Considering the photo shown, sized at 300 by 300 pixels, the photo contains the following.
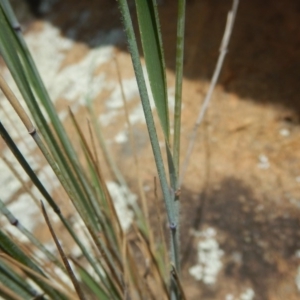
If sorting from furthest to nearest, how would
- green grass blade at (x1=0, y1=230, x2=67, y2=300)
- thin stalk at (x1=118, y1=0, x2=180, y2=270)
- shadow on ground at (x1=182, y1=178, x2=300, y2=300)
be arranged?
shadow on ground at (x1=182, y1=178, x2=300, y2=300) → green grass blade at (x1=0, y1=230, x2=67, y2=300) → thin stalk at (x1=118, y1=0, x2=180, y2=270)

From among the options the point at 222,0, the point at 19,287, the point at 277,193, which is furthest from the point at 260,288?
the point at 222,0

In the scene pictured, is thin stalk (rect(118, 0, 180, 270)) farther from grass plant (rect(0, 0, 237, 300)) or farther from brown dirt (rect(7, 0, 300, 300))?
brown dirt (rect(7, 0, 300, 300))

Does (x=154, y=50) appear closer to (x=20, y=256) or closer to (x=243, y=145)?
(x=20, y=256)

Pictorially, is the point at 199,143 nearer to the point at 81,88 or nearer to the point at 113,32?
the point at 81,88

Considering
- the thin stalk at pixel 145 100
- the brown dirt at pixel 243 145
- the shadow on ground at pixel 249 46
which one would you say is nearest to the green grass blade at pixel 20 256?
the thin stalk at pixel 145 100

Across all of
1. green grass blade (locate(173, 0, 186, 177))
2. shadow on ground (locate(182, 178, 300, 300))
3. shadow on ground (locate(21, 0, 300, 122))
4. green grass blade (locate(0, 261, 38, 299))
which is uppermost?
green grass blade (locate(173, 0, 186, 177))

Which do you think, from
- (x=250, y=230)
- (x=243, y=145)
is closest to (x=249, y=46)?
(x=243, y=145)

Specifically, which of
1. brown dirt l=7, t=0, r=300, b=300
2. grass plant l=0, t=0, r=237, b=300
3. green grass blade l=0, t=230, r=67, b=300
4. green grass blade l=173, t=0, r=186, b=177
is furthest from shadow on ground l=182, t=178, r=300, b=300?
green grass blade l=173, t=0, r=186, b=177
